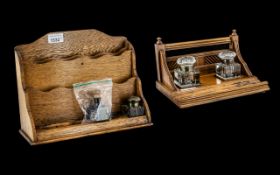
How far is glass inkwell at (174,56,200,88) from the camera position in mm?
4672

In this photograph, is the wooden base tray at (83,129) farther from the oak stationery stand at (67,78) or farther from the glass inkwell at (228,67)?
the glass inkwell at (228,67)

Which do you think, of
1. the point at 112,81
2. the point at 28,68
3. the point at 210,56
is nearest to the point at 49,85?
the point at 28,68

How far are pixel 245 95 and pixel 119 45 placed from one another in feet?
3.44

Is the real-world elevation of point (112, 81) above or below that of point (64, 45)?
below

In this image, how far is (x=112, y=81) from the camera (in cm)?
437

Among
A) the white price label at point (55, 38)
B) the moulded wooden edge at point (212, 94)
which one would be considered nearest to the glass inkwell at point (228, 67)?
the moulded wooden edge at point (212, 94)

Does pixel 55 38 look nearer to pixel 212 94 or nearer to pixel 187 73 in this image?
pixel 187 73

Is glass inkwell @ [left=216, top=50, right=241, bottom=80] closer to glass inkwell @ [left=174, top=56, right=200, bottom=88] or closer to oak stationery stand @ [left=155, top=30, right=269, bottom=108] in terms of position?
oak stationery stand @ [left=155, top=30, right=269, bottom=108]

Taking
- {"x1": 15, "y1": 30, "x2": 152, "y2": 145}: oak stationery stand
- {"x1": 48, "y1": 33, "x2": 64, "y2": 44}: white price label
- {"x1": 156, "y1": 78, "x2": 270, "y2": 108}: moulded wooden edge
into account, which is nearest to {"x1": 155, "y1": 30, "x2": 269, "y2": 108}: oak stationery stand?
{"x1": 156, "y1": 78, "x2": 270, "y2": 108}: moulded wooden edge

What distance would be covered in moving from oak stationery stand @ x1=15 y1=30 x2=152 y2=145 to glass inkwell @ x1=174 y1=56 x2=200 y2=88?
48 centimetres

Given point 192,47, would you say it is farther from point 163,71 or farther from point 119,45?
point 119,45

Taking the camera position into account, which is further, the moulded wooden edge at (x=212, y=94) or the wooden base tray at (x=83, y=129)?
the moulded wooden edge at (x=212, y=94)

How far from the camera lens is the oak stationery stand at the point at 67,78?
407cm

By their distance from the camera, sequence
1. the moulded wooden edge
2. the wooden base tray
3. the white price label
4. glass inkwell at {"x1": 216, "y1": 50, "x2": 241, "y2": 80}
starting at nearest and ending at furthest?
the wooden base tray → the white price label → the moulded wooden edge → glass inkwell at {"x1": 216, "y1": 50, "x2": 241, "y2": 80}
